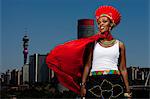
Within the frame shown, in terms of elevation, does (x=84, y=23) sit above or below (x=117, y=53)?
above

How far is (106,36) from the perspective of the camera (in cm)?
595

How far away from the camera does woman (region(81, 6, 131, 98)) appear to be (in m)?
5.75

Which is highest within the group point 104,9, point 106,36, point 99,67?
point 104,9

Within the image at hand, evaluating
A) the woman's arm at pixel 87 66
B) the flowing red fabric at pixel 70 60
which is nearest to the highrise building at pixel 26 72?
the flowing red fabric at pixel 70 60

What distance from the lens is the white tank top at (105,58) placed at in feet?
19.1

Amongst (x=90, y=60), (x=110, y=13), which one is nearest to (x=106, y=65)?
(x=90, y=60)

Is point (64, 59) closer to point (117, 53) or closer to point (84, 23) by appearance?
point (117, 53)

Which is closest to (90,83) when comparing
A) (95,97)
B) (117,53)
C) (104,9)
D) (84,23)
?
(95,97)

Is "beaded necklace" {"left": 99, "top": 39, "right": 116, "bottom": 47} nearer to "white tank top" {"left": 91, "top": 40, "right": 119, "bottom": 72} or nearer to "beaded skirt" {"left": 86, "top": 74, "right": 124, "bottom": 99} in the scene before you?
"white tank top" {"left": 91, "top": 40, "right": 119, "bottom": 72}

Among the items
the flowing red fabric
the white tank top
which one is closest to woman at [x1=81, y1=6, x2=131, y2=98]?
the white tank top

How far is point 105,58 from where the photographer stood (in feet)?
19.1

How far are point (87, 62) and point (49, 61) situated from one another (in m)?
0.64

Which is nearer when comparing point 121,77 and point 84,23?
point 121,77

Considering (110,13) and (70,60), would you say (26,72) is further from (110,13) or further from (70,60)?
(110,13)
